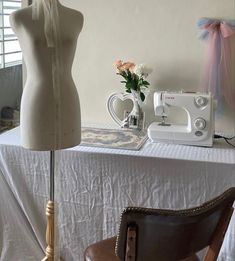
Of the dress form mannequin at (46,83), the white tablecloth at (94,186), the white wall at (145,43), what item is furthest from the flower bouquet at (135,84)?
the dress form mannequin at (46,83)

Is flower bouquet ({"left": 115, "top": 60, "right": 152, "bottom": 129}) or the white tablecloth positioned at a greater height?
flower bouquet ({"left": 115, "top": 60, "right": 152, "bottom": 129})

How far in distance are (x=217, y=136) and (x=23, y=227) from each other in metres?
1.00

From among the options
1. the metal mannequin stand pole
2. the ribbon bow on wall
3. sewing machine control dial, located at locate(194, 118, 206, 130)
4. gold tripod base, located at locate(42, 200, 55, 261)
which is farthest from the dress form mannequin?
the ribbon bow on wall

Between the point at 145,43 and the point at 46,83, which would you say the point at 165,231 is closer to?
the point at 46,83

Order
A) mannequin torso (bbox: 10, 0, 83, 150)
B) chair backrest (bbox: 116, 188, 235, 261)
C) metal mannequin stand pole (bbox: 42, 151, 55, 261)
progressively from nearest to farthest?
chair backrest (bbox: 116, 188, 235, 261) < mannequin torso (bbox: 10, 0, 83, 150) < metal mannequin stand pole (bbox: 42, 151, 55, 261)

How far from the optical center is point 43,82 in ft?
4.90

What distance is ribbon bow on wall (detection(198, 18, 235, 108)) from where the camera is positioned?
2012mm

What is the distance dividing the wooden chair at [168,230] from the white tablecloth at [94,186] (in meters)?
0.45

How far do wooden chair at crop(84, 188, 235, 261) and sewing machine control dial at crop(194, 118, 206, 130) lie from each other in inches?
24.9

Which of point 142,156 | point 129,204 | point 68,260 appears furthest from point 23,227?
point 142,156

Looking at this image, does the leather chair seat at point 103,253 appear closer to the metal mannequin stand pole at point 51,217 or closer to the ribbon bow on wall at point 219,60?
the metal mannequin stand pole at point 51,217

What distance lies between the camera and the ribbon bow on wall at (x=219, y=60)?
6.60ft

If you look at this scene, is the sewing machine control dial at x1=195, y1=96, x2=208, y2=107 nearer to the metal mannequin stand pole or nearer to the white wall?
the white wall

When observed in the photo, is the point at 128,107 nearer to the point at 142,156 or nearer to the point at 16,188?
the point at 142,156
